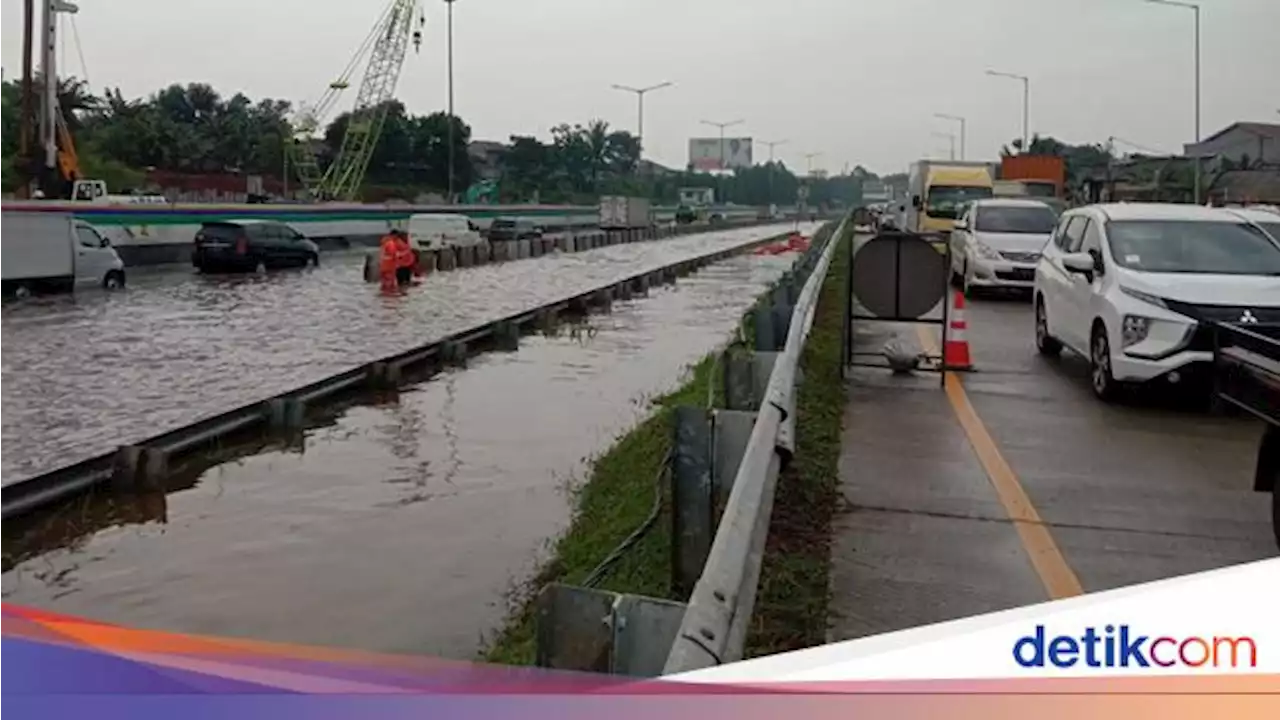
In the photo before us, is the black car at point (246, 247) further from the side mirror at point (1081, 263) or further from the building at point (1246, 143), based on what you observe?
the building at point (1246, 143)

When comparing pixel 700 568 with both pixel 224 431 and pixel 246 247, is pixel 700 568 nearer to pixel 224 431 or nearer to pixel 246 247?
pixel 224 431

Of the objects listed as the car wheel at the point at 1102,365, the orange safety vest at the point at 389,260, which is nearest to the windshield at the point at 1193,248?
the car wheel at the point at 1102,365

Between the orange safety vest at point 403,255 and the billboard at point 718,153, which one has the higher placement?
the billboard at point 718,153

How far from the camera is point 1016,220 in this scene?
21.3m

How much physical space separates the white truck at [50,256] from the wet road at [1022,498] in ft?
69.0

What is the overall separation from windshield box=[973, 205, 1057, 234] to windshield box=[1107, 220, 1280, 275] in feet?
32.2

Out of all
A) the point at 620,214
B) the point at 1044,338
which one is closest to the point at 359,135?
the point at 620,214

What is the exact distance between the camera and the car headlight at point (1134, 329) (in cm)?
999

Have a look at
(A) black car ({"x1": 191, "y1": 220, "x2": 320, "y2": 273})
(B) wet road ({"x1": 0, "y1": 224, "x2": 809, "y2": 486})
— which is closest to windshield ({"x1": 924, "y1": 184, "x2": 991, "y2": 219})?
(B) wet road ({"x1": 0, "y1": 224, "x2": 809, "y2": 486})

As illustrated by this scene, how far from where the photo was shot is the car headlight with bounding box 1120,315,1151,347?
999 cm

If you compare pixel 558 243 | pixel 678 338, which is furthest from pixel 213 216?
pixel 678 338

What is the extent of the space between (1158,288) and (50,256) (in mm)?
24044

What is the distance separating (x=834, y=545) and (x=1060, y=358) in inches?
318

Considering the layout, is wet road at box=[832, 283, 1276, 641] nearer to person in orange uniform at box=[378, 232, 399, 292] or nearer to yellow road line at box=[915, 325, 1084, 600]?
yellow road line at box=[915, 325, 1084, 600]
